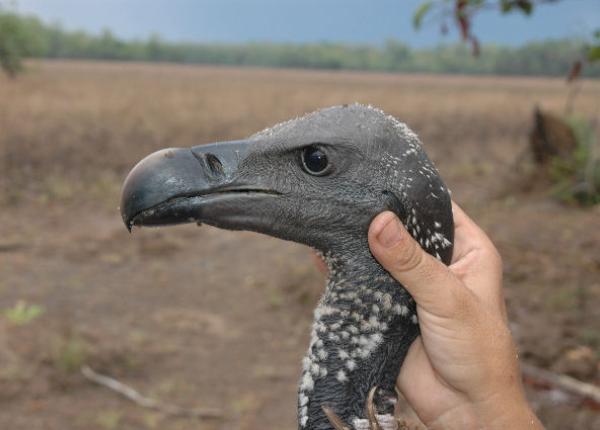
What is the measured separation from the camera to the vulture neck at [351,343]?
2.08 m

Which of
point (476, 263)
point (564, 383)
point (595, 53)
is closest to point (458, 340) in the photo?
point (476, 263)

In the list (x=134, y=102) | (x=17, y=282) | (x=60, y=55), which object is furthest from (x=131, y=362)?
(x=60, y=55)

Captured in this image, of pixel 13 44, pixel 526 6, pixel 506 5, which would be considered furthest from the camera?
pixel 13 44

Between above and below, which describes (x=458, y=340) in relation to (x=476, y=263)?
below

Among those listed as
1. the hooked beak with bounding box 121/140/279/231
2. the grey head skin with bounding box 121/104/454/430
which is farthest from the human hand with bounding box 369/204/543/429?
the hooked beak with bounding box 121/140/279/231

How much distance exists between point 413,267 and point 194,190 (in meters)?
0.66

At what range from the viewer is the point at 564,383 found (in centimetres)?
516

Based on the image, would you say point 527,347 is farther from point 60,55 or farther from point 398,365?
point 60,55

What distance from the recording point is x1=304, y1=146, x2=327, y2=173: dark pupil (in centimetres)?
210

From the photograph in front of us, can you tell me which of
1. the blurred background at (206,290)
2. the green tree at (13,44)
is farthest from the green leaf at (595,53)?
the green tree at (13,44)

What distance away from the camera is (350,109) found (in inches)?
84.5

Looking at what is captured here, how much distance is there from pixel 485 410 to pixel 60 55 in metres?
83.1

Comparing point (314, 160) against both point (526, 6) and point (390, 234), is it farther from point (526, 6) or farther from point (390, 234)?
point (526, 6)

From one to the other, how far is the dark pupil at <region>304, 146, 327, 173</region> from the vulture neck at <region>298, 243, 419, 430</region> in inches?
10.7
